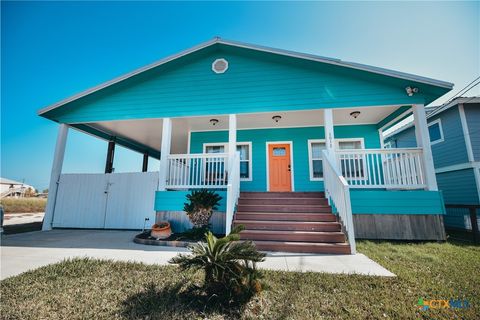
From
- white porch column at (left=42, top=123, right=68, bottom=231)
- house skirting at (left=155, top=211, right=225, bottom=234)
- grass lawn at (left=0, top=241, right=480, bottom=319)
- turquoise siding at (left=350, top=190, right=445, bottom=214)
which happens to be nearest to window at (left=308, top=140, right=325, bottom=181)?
turquoise siding at (left=350, top=190, right=445, bottom=214)

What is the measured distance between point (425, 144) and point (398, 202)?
1759 millimetres

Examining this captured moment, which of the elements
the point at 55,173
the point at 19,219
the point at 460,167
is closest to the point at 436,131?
the point at 460,167

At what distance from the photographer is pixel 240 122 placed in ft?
24.8

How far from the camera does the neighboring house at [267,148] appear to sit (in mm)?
5164

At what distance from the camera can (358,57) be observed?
26.2ft

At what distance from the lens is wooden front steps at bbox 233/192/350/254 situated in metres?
4.21

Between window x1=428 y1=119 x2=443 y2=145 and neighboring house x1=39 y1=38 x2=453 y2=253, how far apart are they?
454 centimetres

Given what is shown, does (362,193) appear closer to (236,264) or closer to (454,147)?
(236,264)

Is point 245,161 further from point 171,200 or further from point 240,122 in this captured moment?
point 171,200

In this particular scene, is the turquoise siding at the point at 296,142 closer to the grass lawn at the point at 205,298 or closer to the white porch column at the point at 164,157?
the white porch column at the point at 164,157

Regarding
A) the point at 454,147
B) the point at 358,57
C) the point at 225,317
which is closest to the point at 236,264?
the point at 225,317

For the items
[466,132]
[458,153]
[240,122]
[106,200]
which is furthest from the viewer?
[458,153]

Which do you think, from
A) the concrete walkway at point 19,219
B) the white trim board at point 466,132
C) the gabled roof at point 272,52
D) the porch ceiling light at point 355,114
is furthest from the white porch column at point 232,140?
the concrete walkway at point 19,219

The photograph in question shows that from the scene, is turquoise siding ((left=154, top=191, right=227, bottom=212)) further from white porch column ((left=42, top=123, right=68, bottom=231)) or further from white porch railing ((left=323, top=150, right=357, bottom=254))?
white porch column ((left=42, top=123, right=68, bottom=231))
